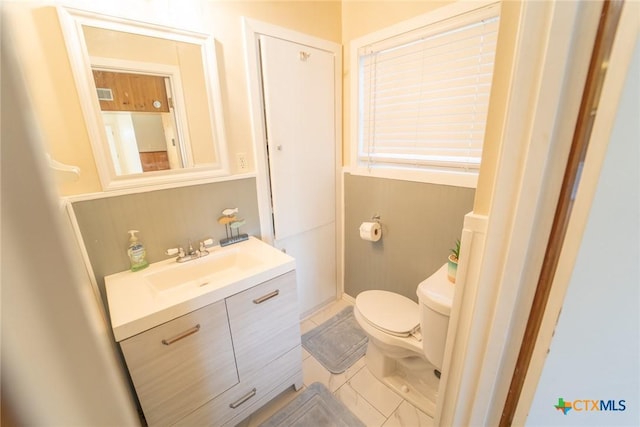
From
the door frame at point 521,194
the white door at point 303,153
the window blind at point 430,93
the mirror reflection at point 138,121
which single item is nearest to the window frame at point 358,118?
the window blind at point 430,93

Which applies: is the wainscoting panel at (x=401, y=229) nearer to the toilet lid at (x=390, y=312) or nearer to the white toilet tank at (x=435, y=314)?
the toilet lid at (x=390, y=312)

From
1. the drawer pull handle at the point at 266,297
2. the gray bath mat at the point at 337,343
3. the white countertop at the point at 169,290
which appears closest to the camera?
the white countertop at the point at 169,290

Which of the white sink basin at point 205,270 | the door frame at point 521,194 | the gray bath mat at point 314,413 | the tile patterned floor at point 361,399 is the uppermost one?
the door frame at point 521,194

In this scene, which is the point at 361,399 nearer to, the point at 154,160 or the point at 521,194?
the point at 521,194

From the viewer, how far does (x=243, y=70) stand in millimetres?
1391

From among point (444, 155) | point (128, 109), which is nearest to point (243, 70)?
point (128, 109)

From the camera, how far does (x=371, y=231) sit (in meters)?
1.76

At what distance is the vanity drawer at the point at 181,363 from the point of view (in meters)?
Answer: 0.90

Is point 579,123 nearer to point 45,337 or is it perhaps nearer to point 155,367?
point 45,337

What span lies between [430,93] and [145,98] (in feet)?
4.67

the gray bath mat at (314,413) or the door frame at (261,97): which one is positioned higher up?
the door frame at (261,97)

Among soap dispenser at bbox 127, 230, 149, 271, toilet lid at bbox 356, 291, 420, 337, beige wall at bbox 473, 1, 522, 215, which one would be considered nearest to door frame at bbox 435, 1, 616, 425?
beige wall at bbox 473, 1, 522, 215

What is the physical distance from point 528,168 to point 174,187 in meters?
1.37

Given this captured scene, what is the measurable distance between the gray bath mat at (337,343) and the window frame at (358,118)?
114cm
